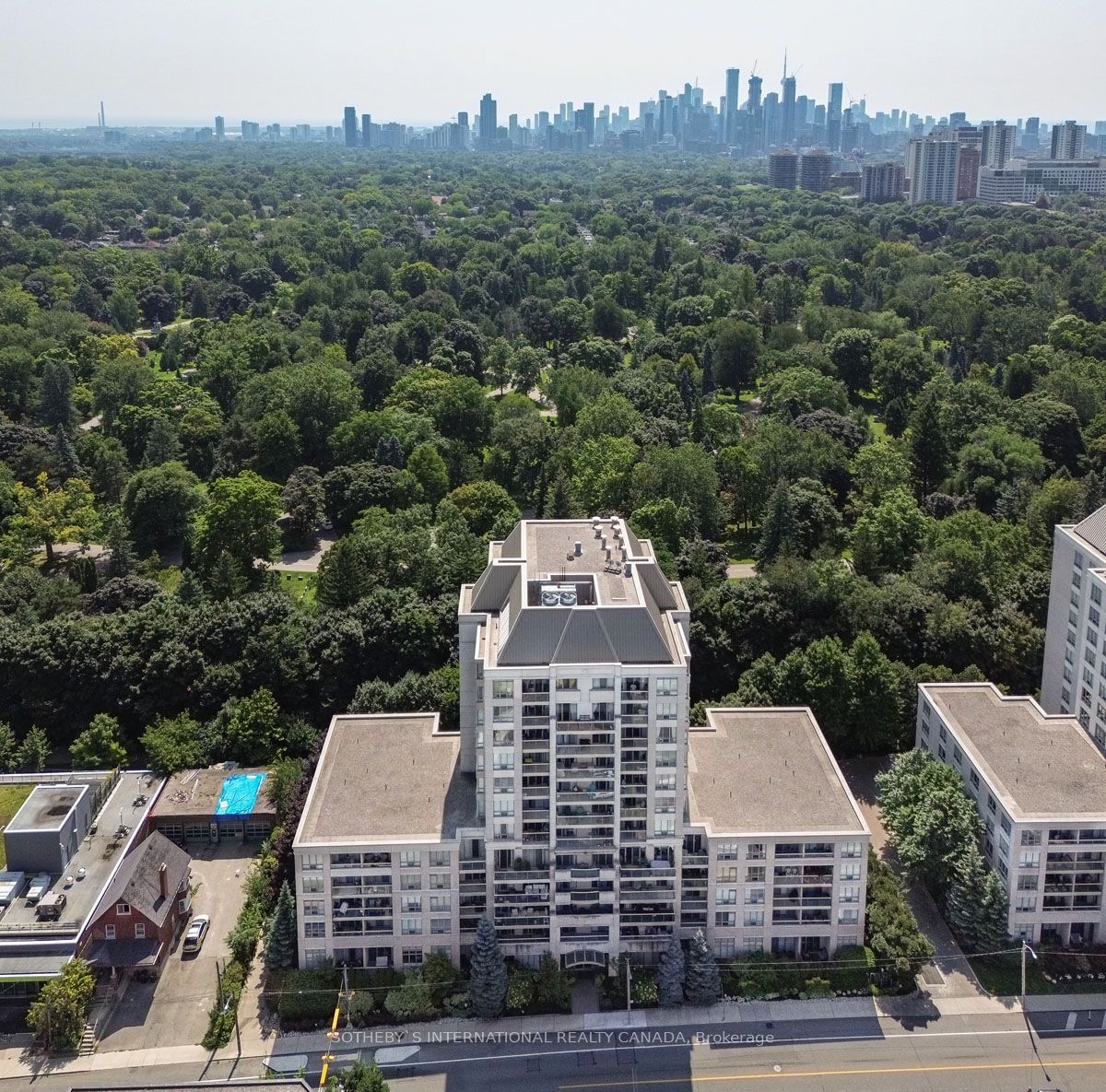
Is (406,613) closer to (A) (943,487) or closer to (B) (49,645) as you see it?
(B) (49,645)

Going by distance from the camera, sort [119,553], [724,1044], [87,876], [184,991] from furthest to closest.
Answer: [119,553] → [87,876] → [184,991] → [724,1044]

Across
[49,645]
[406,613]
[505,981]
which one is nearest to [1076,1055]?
[505,981]

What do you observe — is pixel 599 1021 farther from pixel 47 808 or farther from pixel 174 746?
pixel 174 746

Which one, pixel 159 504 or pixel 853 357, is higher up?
pixel 853 357

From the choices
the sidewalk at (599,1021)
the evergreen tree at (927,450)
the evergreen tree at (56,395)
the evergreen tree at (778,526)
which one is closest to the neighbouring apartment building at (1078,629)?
the sidewalk at (599,1021)

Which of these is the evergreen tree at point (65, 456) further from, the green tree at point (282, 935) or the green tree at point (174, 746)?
the green tree at point (282, 935)

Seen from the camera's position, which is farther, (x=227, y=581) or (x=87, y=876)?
(x=227, y=581)

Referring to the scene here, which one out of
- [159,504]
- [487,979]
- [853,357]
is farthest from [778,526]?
[853,357]
